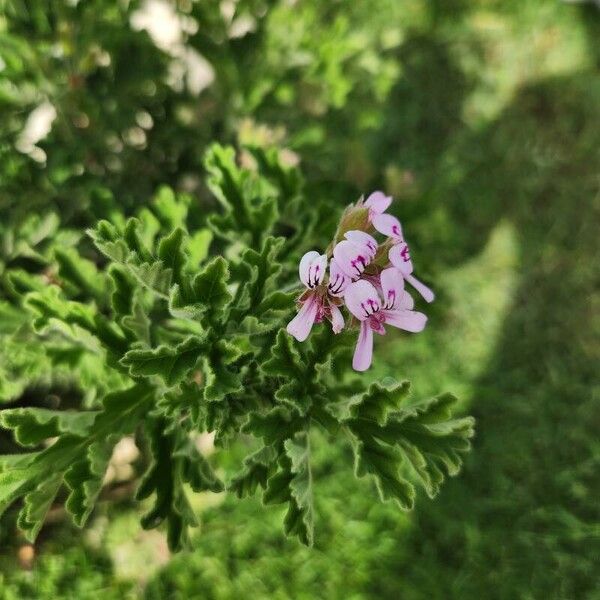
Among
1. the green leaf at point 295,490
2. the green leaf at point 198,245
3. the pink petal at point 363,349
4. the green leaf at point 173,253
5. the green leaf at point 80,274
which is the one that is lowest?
the green leaf at point 295,490

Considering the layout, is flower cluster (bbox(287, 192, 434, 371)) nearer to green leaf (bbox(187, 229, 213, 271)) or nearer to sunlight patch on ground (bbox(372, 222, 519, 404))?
green leaf (bbox(187, 229, 213, 271))

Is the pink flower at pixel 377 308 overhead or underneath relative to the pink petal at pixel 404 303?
underneath

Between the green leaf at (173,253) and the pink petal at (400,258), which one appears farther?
the green leaf at (173,253)

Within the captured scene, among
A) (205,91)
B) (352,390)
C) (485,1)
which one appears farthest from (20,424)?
(485,1)

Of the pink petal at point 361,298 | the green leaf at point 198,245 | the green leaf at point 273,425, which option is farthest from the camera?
the green leaf at point 198,245

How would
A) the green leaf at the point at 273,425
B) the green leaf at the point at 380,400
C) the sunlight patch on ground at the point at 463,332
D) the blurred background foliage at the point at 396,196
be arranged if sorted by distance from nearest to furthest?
1. the green leaf at the point at 380,400
2. the green leaf at the point at 273,425
3. the blurred background foliage at the point at 396,196
4. the sunlight patch on ground at the point at 463,332

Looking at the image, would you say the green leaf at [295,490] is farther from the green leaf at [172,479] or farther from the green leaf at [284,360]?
the green leaf at [172,479]

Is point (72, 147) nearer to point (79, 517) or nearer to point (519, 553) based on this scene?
point (79, 517)

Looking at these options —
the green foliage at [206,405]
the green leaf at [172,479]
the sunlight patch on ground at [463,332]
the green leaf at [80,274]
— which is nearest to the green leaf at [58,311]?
the green foliage at [206,405]
